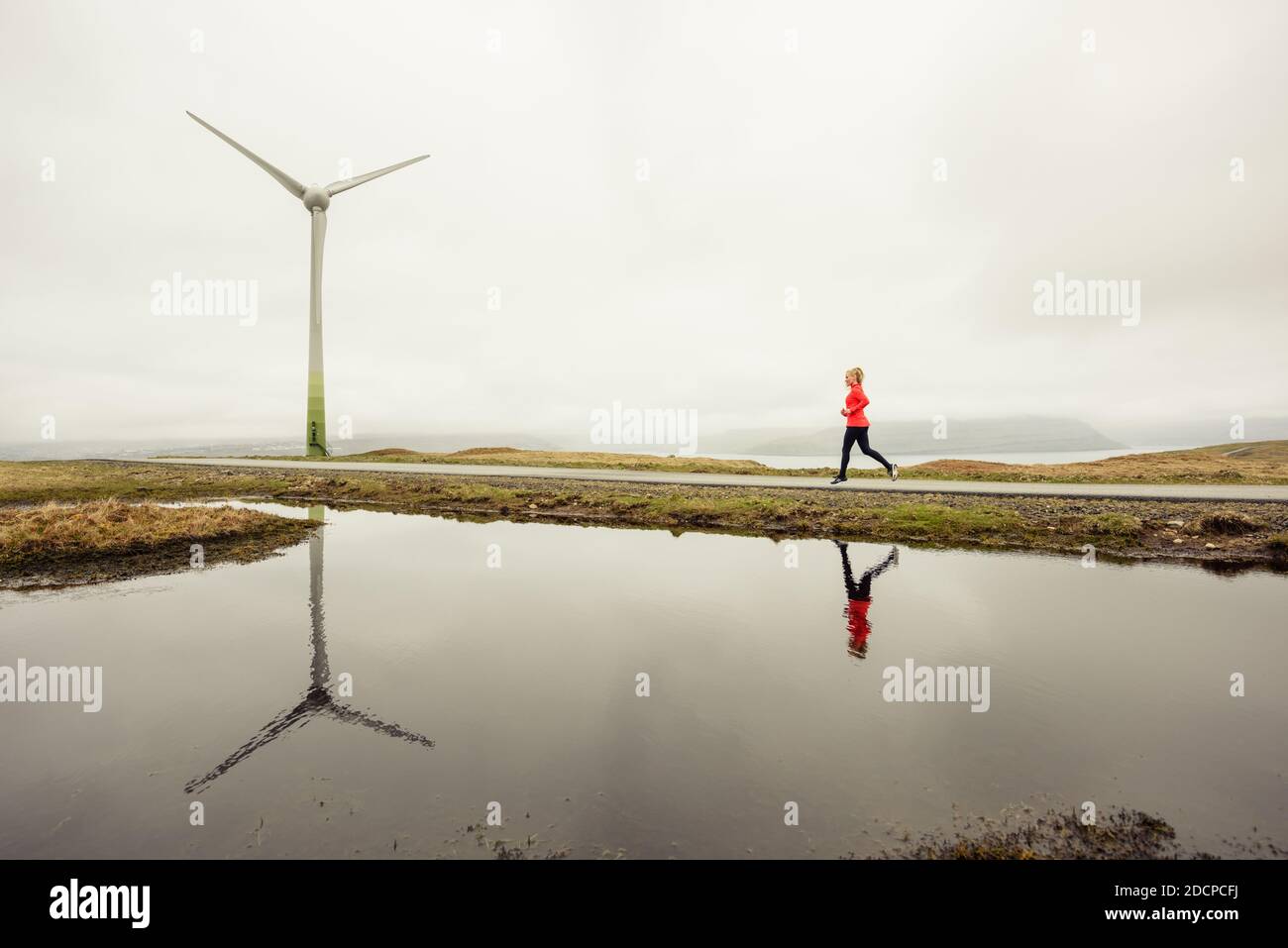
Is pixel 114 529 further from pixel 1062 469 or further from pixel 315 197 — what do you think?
pixel 1062 469

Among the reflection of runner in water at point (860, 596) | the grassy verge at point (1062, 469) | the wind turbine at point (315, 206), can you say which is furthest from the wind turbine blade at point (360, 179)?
the reflection of runner in water at point (860, 596)

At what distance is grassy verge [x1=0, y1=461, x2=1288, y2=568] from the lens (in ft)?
46.1

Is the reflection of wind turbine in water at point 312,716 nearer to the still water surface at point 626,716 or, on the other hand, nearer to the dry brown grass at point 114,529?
the still water surface at point 626,716

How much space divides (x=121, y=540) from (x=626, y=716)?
1632 cm

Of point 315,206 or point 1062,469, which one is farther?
point 315,206

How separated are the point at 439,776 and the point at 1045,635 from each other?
840 centimetres

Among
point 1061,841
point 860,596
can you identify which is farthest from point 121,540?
point 1061,841

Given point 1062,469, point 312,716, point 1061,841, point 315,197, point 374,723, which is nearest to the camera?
point 1061,841

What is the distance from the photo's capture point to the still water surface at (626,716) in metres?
4.18

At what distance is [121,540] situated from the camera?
14.6 metres

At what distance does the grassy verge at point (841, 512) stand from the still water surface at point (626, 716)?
3.35 metres

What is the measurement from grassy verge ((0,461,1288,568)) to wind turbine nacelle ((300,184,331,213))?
120ft

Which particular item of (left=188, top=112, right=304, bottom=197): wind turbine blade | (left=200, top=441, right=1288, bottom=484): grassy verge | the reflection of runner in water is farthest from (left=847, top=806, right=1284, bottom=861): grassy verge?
(left=188, top=112, right=304, bottom=197): wind turbine blade

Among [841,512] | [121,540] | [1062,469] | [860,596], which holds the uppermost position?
[1062,469]
